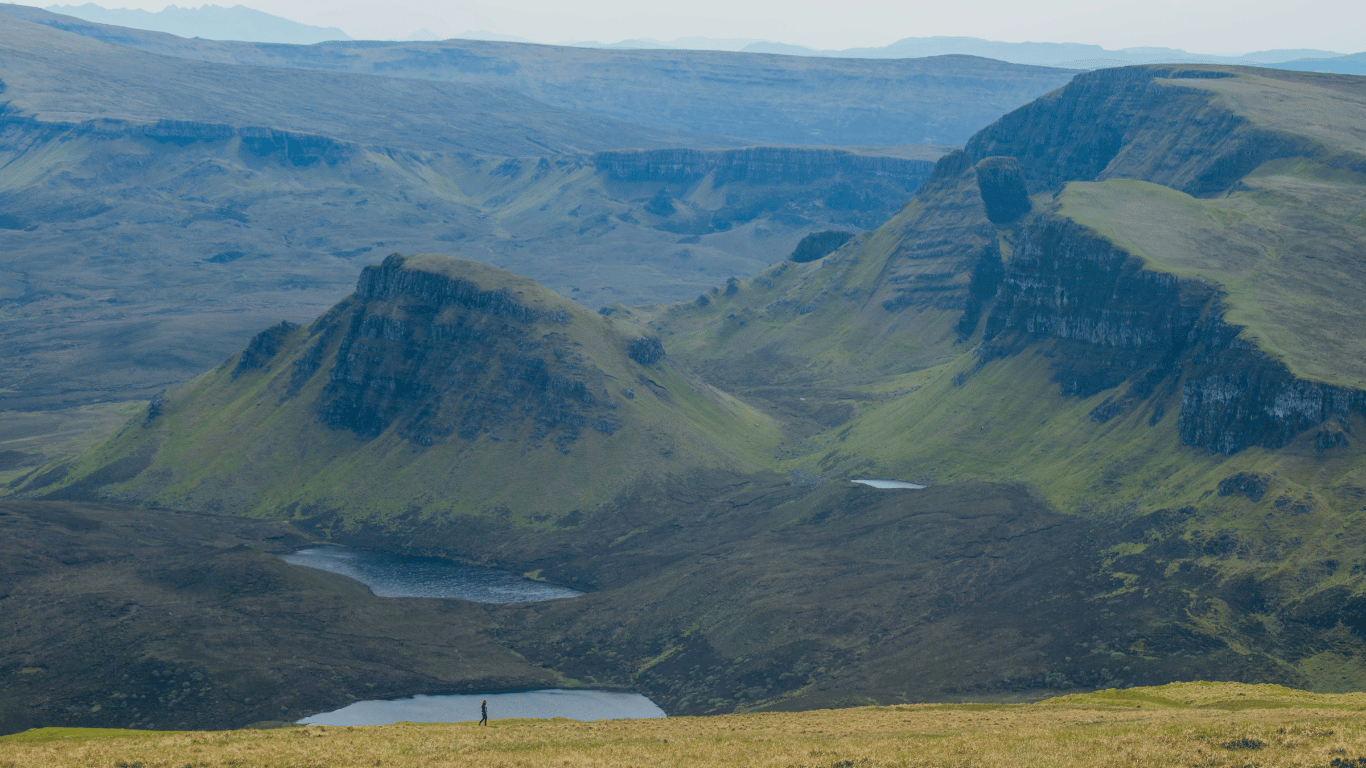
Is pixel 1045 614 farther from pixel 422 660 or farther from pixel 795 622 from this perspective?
pixel 422 660

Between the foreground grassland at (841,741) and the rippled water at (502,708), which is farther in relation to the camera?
the rippled water at (502,708)

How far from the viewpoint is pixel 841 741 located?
102 m

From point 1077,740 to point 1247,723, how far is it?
12.5 m

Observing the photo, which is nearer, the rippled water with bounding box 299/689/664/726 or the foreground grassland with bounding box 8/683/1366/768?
the foreground grassland with bounding box 8/683/1366/768

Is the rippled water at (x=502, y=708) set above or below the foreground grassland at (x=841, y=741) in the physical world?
below

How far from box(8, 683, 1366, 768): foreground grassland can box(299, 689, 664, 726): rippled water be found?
50039 mm

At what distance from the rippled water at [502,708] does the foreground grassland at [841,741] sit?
5004 centimetres

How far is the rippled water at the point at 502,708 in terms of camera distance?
17312cm

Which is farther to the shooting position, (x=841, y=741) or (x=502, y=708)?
(x=502, y=708)

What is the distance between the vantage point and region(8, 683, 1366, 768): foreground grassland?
86.2m

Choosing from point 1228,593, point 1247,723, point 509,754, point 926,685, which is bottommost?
point 926,685

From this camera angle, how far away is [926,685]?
169750 millimetres

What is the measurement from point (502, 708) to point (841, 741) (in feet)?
295

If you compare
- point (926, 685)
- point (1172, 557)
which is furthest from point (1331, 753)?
point (1172, 557)
